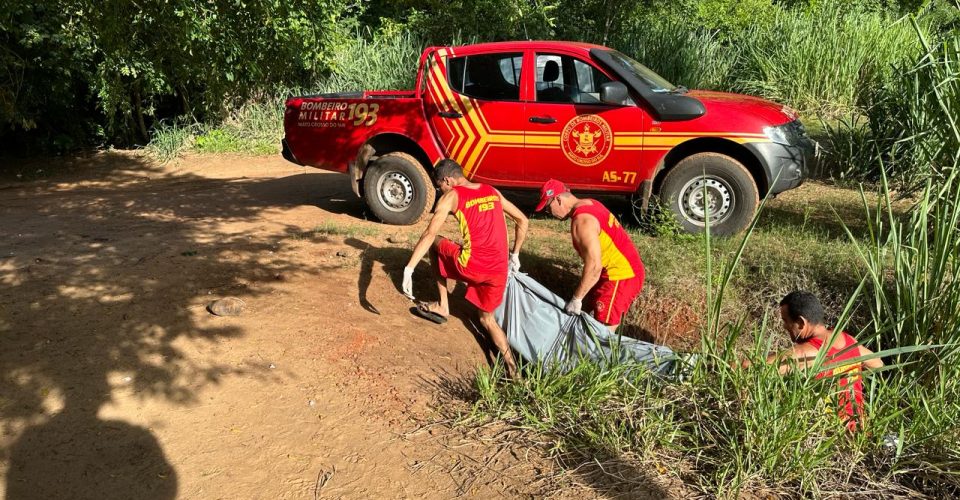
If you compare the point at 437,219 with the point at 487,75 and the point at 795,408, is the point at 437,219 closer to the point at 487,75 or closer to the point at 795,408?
the point at 795,408

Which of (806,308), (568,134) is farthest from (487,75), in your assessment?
(806,308)

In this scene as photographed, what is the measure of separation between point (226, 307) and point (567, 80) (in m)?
3.70

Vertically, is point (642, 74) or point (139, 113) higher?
point (642, 74)

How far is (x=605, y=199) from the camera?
8672 millimetres

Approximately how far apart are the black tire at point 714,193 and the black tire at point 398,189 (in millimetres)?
2348

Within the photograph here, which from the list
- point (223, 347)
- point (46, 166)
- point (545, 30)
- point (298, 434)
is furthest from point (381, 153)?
point (46, 166)

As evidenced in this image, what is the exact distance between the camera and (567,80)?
22.7 feet

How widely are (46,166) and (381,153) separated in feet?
28.8

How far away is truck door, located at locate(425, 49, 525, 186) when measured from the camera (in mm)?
7067

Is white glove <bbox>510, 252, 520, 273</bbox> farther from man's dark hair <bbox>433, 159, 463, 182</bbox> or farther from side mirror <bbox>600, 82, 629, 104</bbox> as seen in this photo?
side mirror <bbox>600, 82, 629, 104</bbox>

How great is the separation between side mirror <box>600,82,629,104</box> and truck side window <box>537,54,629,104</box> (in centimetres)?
28

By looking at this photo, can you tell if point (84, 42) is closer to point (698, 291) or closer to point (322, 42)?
point (322, 42)

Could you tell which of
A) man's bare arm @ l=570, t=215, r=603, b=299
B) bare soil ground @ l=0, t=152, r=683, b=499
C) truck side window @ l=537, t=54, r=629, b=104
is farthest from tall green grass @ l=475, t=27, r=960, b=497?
truck side window @ l=537, t=54, r=629, b=104

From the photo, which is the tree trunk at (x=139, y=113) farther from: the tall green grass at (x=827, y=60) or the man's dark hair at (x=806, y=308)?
the man's dark hair at (x=806, y=308)
